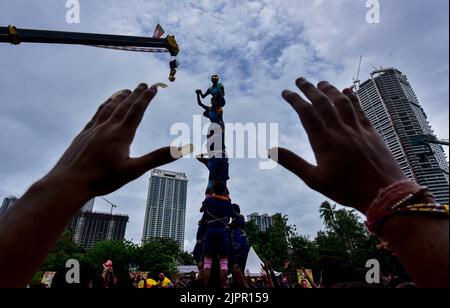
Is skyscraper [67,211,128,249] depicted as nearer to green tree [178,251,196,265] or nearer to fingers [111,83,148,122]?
green tree [178,251,196,265]

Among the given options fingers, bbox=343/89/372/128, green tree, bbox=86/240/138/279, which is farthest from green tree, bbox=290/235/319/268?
fingers, bbox=343/89/372/128

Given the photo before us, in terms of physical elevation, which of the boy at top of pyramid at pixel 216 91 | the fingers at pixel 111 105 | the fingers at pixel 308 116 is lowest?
the fingers at pixel 308 116

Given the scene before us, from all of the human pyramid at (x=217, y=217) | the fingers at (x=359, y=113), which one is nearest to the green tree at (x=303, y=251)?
the human pyramid at (x=217, y=217)

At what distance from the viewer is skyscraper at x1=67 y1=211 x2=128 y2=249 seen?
8469 centimetres

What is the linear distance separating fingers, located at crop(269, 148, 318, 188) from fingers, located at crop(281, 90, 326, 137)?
0.17 m

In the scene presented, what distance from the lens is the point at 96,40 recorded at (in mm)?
8828

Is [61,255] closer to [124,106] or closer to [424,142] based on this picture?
[424,142]

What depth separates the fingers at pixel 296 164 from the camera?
5.09ft

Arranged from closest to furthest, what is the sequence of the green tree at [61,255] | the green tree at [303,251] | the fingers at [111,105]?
the fingers at [111,105]
the green tree at [61,255]
the green tree at [303,251]

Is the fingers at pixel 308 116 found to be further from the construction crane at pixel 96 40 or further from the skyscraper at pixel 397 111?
the skyscraper at pixel 397 111

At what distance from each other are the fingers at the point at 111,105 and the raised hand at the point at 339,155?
1.10 meters

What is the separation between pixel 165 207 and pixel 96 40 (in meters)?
88.8
